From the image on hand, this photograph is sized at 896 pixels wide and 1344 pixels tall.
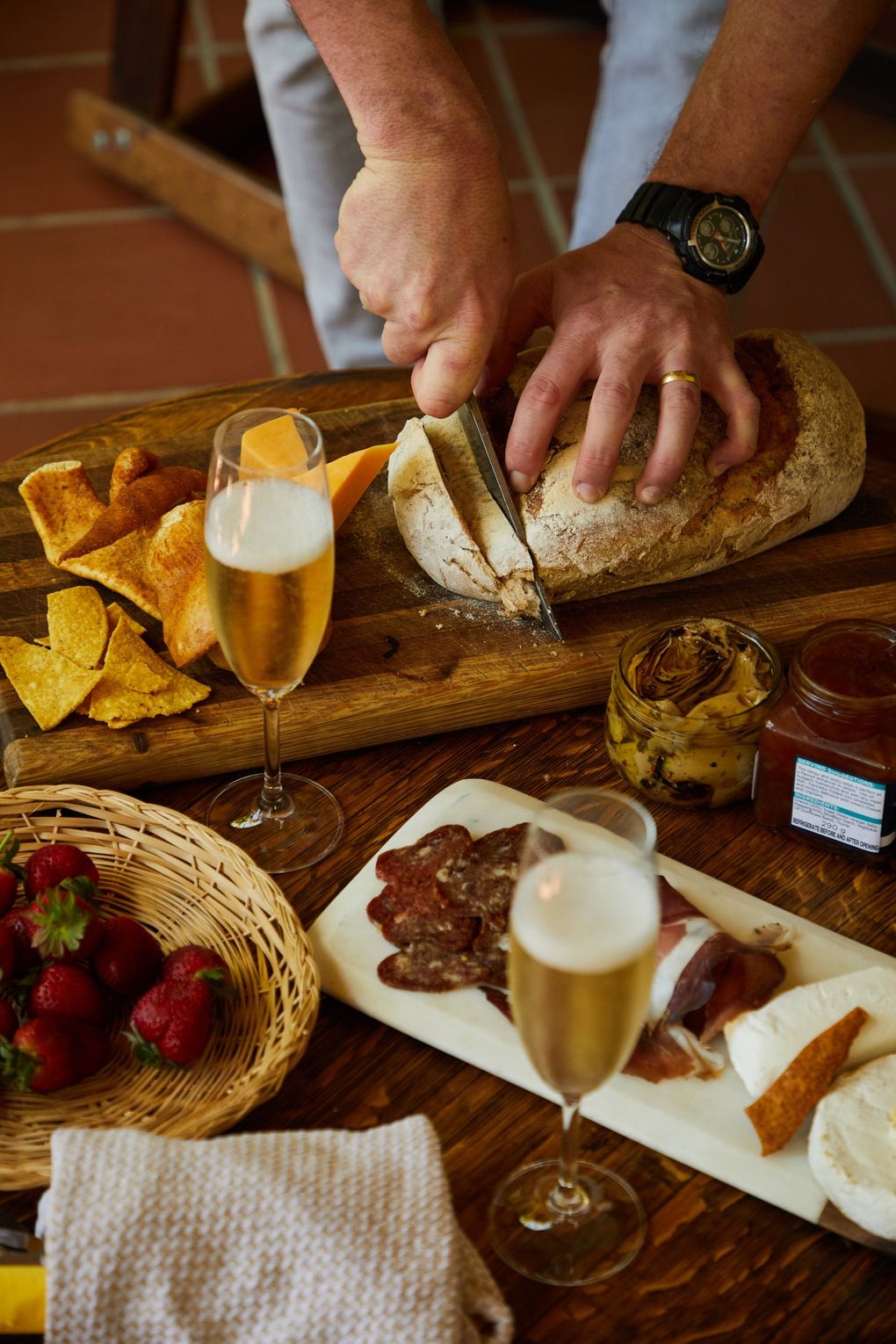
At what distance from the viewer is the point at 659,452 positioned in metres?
1.65

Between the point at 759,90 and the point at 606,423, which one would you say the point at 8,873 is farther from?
the point at 759,90

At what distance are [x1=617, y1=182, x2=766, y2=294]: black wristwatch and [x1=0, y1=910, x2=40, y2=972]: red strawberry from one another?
1117 mm

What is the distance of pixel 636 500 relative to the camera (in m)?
1.71

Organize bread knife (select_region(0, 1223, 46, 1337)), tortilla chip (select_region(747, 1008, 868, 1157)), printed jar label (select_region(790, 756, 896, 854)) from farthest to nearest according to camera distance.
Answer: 1. printed jar label (select_region(790, 756, 896, 854))
2. tortilla chip (select_region(747, 1008, 868, 1157))
3. bread knife (select_region(0, 1223, 46, 1337))

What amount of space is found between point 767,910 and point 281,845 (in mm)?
487

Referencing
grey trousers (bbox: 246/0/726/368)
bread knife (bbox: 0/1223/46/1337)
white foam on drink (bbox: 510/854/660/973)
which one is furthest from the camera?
grey trousers (bbox: 246/0/726/368)

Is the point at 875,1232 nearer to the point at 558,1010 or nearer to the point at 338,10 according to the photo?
the point at 558,1010

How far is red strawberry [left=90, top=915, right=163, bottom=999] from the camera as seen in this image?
3.99 feet

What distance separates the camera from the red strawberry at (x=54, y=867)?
127cm

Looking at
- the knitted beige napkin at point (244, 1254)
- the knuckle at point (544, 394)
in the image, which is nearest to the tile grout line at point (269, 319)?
the knuckle at point (544, 394)

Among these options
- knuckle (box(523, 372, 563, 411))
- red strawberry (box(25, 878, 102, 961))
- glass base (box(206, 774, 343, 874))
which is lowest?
glass base (box(206, 774, 343, 874))

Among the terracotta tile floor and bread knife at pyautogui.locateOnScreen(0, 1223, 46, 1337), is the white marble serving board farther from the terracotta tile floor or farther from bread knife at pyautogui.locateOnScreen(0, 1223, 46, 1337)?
the terracotta tile floor

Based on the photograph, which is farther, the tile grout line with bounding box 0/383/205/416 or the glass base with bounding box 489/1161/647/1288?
the tile grout line with bounding box 0/383/205/416

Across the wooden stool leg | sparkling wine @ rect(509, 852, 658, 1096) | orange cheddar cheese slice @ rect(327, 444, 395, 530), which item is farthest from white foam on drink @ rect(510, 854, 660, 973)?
the wooden stool leg
